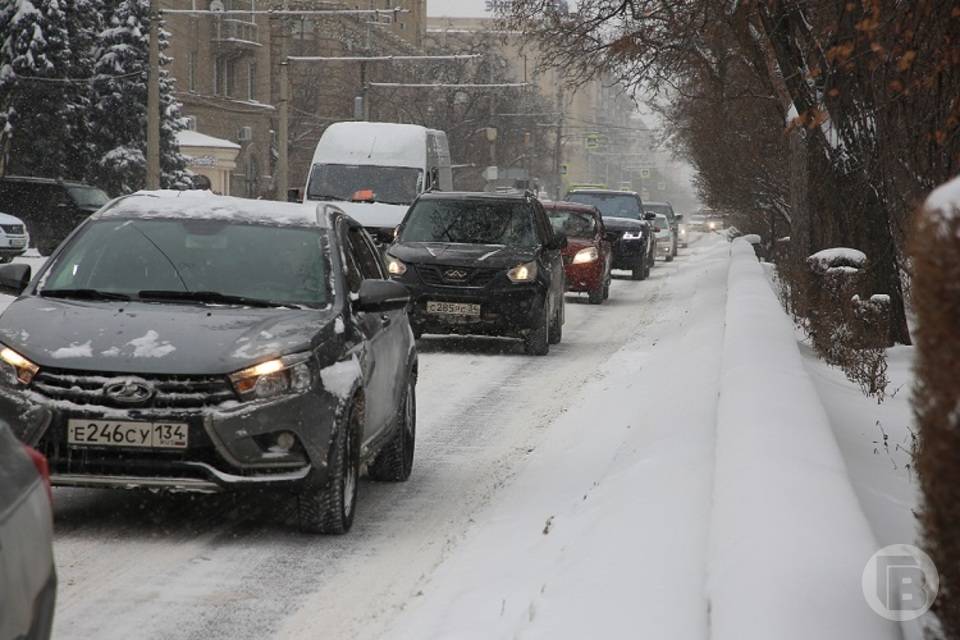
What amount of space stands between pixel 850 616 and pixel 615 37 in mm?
27343

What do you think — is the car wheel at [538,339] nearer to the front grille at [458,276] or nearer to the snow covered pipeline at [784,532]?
the front grille at [458,276]

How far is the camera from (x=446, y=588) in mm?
7246

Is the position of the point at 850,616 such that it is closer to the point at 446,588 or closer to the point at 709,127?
the point at 446,588

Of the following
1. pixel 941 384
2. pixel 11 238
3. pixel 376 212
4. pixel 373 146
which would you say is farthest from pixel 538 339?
pixel 11 238

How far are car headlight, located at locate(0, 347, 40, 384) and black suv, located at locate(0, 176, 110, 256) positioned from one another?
33541 mm

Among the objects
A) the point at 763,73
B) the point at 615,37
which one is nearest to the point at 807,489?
the point at 763,73

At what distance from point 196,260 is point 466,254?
381 inches

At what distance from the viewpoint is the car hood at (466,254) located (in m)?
18.4

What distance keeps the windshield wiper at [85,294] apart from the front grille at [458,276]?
971cm

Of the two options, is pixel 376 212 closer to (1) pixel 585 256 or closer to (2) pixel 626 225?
(1) pixel 585 256

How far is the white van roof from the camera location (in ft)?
102

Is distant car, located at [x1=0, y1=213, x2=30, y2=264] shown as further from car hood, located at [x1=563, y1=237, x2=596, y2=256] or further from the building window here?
the building window

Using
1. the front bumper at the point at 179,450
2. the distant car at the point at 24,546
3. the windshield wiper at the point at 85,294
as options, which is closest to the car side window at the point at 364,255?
the windshield wiper at the point at 85,294

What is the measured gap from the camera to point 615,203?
4088 cm
